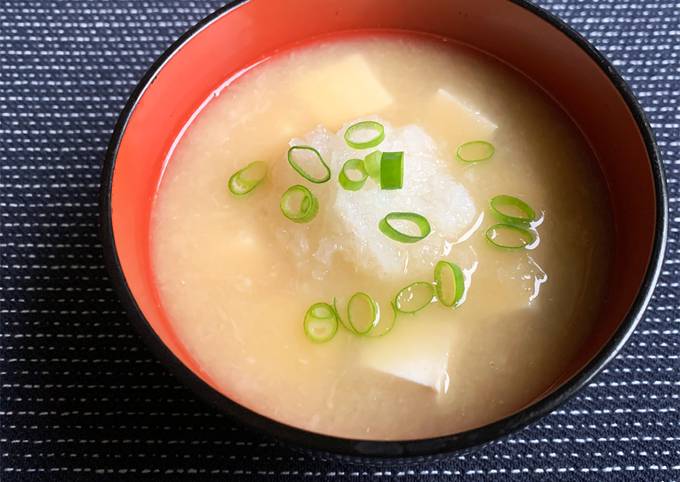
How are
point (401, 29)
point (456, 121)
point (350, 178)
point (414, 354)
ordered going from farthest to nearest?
point (401, 29), point (456, 121), point (350, 178), point (414, 354)

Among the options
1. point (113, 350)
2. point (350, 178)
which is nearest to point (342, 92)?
point (350, 178)

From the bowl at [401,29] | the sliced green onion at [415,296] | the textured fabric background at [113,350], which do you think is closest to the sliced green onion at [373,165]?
the sliced green onion at [415,296]

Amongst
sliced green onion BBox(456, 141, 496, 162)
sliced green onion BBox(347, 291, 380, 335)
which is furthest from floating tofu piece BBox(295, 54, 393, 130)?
sliced green onion BBox(347, 291, 380, 335)

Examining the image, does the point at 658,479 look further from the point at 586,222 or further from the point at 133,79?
the point at 133,79

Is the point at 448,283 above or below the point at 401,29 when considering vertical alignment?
below

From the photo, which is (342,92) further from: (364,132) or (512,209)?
(512,209)

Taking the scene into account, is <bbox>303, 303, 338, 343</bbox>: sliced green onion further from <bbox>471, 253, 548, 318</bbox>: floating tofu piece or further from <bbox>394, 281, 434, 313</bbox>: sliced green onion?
<bbox>471, 253, 548, 318</bbox>: floating tofu piece

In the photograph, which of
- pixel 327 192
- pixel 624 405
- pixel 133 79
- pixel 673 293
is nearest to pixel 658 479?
pixel 624 405
